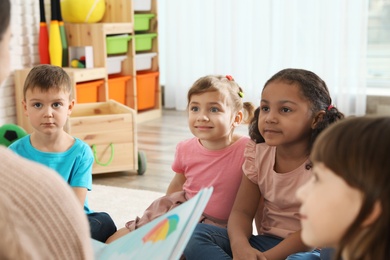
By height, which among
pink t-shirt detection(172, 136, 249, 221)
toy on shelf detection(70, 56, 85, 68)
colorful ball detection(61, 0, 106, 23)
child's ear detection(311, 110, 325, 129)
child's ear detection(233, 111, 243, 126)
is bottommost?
pink t-shirt detection(172, 136, 249, 221)

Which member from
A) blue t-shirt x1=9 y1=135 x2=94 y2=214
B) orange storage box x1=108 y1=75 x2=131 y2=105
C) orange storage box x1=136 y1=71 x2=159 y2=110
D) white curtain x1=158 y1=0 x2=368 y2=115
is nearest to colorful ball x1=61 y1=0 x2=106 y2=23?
orange storage box x1=108 y1=75 x2=131 y2=105

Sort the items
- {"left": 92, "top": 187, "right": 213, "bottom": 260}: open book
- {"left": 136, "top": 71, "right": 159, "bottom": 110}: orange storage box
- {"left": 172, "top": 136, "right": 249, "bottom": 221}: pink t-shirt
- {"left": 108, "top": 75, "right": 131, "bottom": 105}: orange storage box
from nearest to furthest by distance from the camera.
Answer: {"left": 92, "top": 187, "right": 213, "bottom": 260}: open book < {"left": 172, "top": 136, "right": 249, "bottom": 221}: pink t-shirt < {"left": 108, "top": 75, "right": 131, "bottom": 105}: orange storage box < {"left": 136, "top": 71, "right": 159, "bottom": 110}: orange storage box

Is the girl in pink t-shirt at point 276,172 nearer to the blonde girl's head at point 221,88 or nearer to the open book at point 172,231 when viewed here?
the blonde girl's head at point 221,88

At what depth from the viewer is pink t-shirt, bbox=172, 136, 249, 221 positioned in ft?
5.88

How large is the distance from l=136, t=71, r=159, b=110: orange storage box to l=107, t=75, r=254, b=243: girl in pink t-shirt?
8.10 feet

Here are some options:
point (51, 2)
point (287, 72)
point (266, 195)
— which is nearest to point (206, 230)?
point (266, 195)

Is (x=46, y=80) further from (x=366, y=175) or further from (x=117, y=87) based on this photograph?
(x=117, y=87)

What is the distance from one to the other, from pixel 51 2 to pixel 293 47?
1639 millimetres

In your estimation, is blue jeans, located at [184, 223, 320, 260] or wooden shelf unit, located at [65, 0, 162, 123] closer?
blue jeans, located at [184, 223, 320, 260]

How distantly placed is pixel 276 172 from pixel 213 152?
0.28 m

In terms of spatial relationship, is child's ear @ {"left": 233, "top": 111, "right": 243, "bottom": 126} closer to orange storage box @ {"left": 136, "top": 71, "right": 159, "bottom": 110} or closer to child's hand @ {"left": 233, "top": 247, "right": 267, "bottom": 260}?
child's hand @ {"left": 233, "top": 247, "right": 267, "bottom": 260}

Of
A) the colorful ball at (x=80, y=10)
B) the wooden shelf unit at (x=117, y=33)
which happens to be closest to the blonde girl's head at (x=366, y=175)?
the wooden shelf unit at (x=117, y=33)

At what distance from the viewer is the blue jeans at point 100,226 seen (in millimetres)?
1920

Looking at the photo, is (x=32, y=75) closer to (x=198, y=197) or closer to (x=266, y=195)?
(x=266, y=195)
